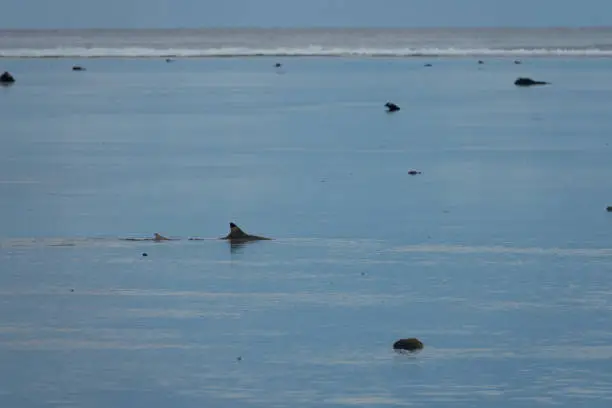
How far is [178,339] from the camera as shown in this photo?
1387cm

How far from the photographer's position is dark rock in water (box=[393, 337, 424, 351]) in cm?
1345

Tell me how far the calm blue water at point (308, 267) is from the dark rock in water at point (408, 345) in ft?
0.50

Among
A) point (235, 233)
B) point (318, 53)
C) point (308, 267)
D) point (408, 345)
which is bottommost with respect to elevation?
point (408, 345)

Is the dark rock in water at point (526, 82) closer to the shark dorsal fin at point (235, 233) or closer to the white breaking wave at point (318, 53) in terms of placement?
the white breaking wave at point (318, 53)

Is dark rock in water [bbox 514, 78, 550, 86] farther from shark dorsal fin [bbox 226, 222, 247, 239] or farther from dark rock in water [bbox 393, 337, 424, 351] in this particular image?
dark rock in water [bbox 393, 337, 424, 351]

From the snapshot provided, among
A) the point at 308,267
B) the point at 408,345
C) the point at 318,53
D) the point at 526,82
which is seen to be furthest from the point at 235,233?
the point at 318,53

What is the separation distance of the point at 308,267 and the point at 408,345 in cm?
405

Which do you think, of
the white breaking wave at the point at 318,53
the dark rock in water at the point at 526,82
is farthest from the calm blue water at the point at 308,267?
the white breaking wave at the point at 318,53

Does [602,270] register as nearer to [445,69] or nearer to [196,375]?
[196,375]

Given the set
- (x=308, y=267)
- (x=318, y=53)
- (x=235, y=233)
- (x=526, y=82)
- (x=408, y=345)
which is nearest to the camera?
(x=408, y=345)

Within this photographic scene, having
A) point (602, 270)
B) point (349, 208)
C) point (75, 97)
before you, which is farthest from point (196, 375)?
point (75, 97)

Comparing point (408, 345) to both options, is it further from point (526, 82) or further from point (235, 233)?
point (526, 82)

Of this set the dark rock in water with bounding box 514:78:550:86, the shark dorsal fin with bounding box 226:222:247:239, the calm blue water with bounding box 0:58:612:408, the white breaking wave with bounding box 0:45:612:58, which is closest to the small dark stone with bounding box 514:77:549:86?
the dark rock in water with bounding box 514:78:550:86

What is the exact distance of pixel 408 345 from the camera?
44.1 feet
